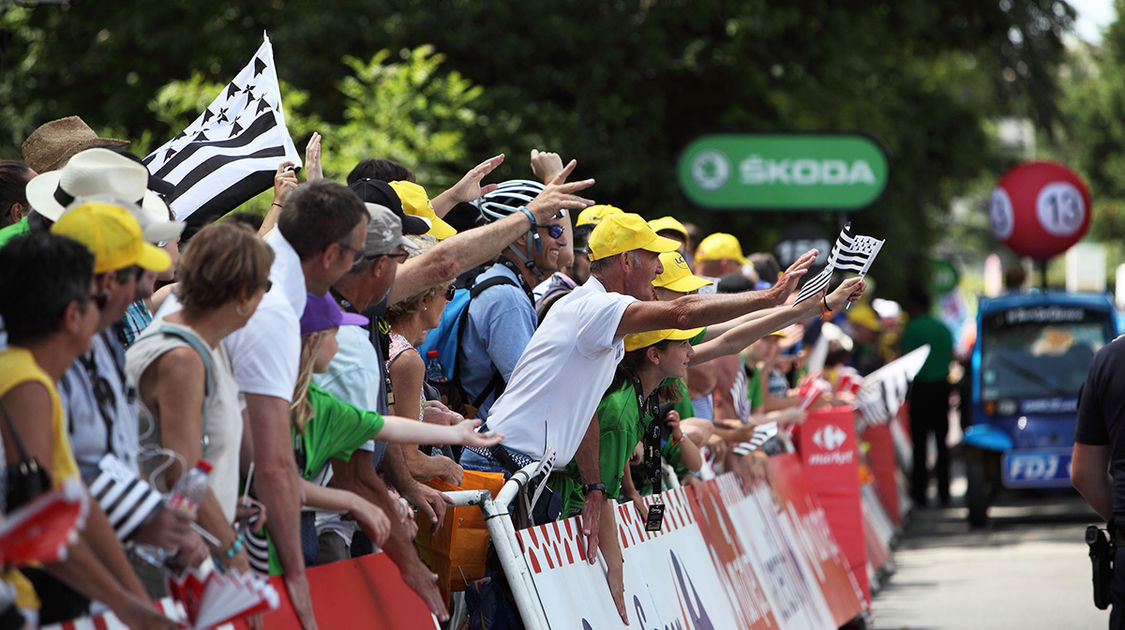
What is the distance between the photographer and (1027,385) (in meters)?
17.2

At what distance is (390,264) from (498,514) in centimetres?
106

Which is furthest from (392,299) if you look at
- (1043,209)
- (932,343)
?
(1043,209)

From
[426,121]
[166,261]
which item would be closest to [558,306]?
[166,261]

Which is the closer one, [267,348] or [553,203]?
[267,348]

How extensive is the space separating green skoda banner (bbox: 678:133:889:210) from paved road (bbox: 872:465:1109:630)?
12.2 feet

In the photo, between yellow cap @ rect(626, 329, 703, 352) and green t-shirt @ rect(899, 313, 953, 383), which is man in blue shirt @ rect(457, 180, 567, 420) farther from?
green t-shirt @ rect(899, 313, 953, 383)

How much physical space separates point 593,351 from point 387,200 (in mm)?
993

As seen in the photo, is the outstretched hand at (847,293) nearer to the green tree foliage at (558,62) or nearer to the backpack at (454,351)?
the backpack at (454,351)

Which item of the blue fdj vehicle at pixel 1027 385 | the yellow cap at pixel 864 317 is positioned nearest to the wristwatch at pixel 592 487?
the blue fdj vehicle at pixel 1027 385

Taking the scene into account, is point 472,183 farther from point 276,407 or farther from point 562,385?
point 276,407

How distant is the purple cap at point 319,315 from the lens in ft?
14.8

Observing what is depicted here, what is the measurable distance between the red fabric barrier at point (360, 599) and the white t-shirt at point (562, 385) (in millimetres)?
1102

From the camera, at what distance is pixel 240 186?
6.50m

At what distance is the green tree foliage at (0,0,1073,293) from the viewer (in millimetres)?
17250
